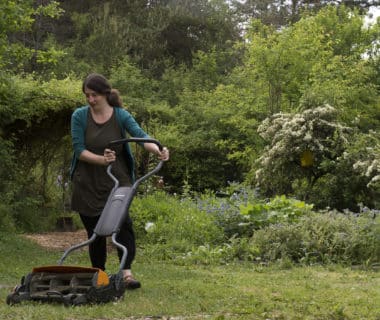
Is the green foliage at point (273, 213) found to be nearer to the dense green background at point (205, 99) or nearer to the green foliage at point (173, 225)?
the green foliage at point (173, 225)

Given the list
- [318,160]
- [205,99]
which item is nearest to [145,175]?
[318,160]

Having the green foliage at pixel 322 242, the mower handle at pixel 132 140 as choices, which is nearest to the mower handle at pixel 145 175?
the mower handle at pixel 132 140

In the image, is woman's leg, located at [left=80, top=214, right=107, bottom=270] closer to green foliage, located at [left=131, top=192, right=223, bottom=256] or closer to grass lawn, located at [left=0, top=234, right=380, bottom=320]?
grass lawn, located at [left=0, top=234, right=380, bottom=320]

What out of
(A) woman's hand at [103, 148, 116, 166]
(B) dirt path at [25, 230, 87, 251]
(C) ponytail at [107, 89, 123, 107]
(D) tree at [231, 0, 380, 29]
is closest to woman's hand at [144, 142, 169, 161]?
(A) woman's hand at [103, 148, 116, 166]

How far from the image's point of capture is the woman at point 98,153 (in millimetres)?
5273

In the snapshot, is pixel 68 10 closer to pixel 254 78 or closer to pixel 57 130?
pixel 254 78

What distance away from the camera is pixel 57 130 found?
11164 mm

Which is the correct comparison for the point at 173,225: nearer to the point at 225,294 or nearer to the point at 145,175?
the point at 225,294

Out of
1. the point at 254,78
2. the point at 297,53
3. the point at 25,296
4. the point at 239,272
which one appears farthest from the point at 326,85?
the point at 25,296

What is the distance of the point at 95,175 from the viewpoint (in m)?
5.33

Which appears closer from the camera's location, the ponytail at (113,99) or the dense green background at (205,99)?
the ponytail at (113,99)

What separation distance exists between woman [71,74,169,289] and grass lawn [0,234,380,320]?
450mm

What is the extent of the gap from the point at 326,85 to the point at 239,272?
29.4 feet

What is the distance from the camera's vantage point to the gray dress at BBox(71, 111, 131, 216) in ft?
17.4
